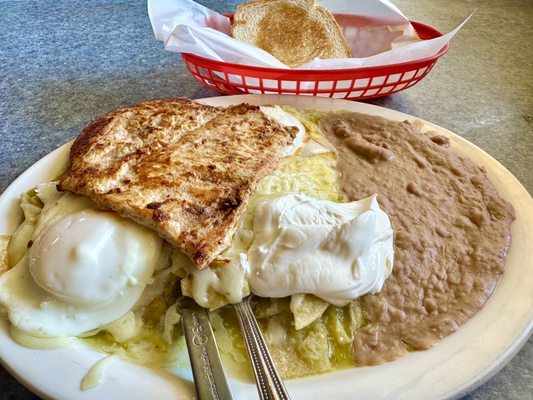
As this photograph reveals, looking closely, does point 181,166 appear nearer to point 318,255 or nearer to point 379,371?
point 318,255

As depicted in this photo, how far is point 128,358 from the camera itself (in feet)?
3.12

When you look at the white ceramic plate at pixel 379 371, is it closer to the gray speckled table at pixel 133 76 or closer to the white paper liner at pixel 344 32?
the gray speckled table at pixel 133 76

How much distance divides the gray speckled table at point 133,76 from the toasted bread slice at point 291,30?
0.30 meters

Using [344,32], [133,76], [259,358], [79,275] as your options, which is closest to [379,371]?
[259,358]

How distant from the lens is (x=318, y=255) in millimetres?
1009

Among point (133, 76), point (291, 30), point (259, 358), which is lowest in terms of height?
point (133, 76)

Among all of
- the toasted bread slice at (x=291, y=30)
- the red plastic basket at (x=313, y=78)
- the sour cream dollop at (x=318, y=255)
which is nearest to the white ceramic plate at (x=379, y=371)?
the sour cream dollop at (x=318, y=255)

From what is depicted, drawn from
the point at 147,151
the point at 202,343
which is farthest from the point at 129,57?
→ the point at 202,343

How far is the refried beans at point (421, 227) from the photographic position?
3.31ft

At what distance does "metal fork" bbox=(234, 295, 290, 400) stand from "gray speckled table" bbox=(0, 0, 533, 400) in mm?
1046

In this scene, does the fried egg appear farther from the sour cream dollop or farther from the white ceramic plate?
the sour cream dollop

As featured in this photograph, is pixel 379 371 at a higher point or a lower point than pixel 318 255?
lower

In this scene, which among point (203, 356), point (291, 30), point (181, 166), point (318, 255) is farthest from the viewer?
point (291, 30)

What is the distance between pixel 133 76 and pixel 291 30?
0.78 meters
